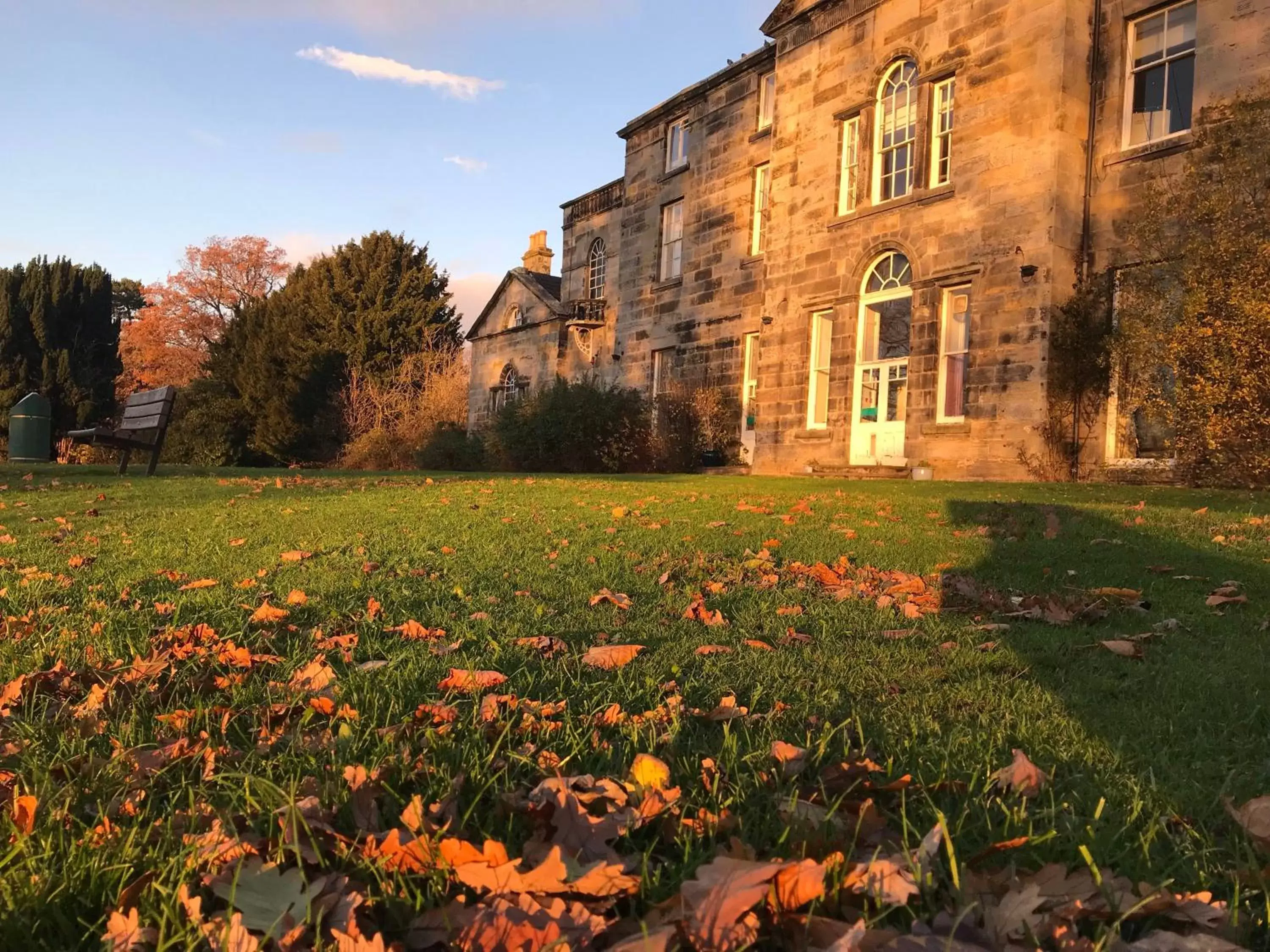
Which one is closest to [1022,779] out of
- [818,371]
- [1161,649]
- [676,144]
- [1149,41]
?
[1161,649]

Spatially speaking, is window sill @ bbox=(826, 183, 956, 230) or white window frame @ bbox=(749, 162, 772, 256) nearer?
window sill @ bbox=(826, 183, 956, 230)

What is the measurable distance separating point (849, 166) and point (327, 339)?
80.6ft

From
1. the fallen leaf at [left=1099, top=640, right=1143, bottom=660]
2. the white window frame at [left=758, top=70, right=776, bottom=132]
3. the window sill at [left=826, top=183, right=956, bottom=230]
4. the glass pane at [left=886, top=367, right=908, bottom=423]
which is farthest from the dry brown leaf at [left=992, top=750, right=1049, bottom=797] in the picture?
the white window frame at [left=758, top=70, right=776, bottom=132]

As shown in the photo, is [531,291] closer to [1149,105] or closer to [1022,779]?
[1149,105]

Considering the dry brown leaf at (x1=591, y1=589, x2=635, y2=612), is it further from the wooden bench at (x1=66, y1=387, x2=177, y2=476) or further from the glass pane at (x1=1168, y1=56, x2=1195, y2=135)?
the glass pane at (x1=1168, y1=56, x2=1195, y2=135)

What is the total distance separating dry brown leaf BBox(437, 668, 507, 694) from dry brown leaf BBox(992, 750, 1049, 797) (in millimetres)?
1403

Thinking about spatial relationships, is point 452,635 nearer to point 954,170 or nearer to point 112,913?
point 112,913

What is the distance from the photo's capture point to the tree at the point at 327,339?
108ft

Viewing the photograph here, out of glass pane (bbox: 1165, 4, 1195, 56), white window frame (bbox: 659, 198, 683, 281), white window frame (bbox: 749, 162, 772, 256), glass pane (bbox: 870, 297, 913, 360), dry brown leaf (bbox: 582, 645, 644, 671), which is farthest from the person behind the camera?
white window frame (bbox: 659, 198, 683, 281)

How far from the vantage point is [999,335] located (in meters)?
13.7

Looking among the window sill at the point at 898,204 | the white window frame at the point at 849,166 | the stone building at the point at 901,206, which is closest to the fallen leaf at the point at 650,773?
the stone building at the point at 901,206

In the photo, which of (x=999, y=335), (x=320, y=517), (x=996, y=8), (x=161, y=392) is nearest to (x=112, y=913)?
(x=320, y=517)

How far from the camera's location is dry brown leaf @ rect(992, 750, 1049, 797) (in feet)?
6.27

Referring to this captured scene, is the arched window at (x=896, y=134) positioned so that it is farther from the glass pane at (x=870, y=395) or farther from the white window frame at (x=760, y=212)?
the white window frame at (x=760, y=212)
